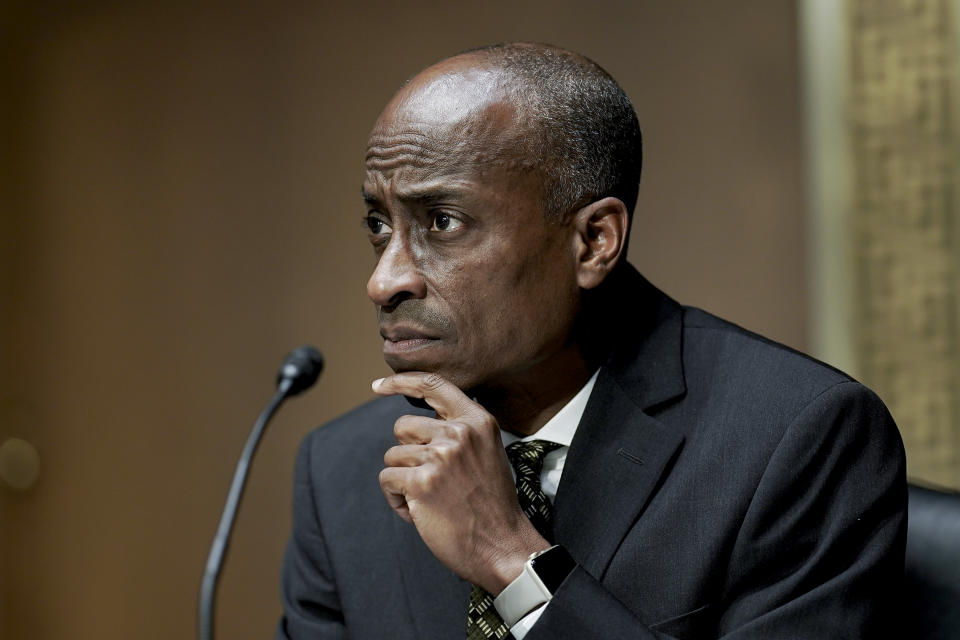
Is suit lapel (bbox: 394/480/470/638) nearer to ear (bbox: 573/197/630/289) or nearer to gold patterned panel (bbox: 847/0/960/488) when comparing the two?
ear (bbox: 573/197/630/289)

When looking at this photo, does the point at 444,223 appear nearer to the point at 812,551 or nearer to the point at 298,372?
the point at 298,372

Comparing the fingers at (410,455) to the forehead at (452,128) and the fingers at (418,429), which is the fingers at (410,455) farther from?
the forehead at (452,128)

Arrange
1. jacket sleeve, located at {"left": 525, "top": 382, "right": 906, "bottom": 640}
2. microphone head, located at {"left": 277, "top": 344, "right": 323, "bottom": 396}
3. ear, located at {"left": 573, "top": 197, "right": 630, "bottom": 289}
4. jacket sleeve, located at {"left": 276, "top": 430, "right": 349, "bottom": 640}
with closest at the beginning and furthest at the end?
1. jacket sleeve, located at {"left": 525, "top": 382, "right": 906, "bottom": 640}
2. ear, located at {"left": 573, "top": 197, "right": 630, "bottom": 289}
3. jacket sleeve, located at {"left": 276, "top": 430, "right": 349, "bottom": 640}
4. microphone head, located at {"left": 277, "top": 344, "right": 323, "bottom": 396}

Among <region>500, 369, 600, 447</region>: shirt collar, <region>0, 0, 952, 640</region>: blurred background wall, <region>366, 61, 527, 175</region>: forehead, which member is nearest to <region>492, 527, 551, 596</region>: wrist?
<region>500, 369, 600, 447</region>: shirt collar

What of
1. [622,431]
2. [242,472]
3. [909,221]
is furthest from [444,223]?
[909,221]

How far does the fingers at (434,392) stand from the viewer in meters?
1.54

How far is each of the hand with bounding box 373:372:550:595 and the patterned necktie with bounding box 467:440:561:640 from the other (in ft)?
0.29

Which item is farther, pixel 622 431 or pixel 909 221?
pixel 909 221

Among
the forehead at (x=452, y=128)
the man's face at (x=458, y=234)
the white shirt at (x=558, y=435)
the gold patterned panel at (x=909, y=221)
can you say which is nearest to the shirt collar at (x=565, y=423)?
the white shirt at (x=558, y=435)

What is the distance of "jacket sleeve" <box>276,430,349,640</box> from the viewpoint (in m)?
1.81

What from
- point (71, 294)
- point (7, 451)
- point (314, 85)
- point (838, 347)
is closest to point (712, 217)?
point (838, 347)

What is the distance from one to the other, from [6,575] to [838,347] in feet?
8.24

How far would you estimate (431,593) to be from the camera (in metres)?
1.71

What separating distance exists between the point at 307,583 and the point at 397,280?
57cm
